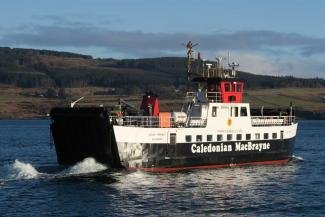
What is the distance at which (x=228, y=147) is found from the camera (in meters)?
59.5

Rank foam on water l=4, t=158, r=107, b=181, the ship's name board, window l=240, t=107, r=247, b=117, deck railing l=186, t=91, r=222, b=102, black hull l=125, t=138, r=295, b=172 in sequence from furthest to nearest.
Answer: window l=240, t=107, r=247, b=117 < deck railing l=186, t=91, r=222, b=102 < the ship's name board < black hull l=125, t=138, r=295, b=172 < foam on water l=4, t=158, r=107, b=181

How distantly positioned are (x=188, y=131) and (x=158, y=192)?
418 inches

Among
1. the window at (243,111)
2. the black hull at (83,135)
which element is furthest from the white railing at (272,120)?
the black hull at (83,135)

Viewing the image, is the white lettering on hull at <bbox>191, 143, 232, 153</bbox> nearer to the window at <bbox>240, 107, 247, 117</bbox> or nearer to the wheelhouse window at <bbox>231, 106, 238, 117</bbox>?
the wheelhouse window at <bbox>231, 106, 238, 117</bbox>

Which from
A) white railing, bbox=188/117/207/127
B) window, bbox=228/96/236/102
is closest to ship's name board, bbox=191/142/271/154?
white railing, bbox=188/117/207/127

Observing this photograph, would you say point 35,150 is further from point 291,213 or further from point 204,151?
point 291,213

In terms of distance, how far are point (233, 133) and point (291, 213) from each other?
19403 millimetres

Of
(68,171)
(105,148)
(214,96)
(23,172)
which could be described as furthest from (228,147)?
(23,172)

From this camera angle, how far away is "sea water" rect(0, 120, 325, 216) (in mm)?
41031

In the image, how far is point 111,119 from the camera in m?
51.5

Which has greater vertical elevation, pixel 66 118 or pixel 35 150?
pixel 66 118

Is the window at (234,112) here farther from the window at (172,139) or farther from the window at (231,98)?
the window at (172,139)

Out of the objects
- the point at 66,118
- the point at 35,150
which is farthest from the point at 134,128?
the point at 35,150

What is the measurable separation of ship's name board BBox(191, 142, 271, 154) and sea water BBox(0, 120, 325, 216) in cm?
184
